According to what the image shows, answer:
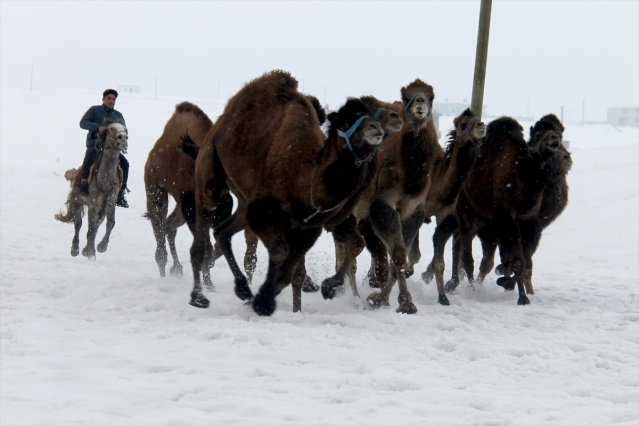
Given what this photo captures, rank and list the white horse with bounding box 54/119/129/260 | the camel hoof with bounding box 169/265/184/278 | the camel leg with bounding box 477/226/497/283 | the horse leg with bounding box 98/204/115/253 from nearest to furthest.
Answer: the camel hoof with bounding box 169/265/184/278 → the camel leg with bounding box 477/226/497/283 → the white horse with bounding box 54/119/129/260 → the horse leg with bounding box 98/204/115/253

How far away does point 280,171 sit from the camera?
751 centimetres

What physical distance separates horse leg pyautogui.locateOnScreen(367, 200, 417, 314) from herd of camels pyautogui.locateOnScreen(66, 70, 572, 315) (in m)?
0.01

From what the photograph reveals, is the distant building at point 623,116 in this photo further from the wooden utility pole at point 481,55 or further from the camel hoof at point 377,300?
the camel hoof at point 377,300

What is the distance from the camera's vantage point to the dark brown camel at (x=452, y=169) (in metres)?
9.70

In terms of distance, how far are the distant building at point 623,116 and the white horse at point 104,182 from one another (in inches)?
5000

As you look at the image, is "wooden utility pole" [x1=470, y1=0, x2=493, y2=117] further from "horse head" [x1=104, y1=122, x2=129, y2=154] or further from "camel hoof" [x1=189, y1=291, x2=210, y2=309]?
"camel hoof" [x1=189, y1=291, x2=210, y2=309]

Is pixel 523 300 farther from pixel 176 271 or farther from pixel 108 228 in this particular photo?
pixel 108 228

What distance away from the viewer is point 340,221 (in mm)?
7543

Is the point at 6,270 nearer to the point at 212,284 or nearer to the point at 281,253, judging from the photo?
the point at 212,284

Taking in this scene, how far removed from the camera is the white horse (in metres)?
12.1

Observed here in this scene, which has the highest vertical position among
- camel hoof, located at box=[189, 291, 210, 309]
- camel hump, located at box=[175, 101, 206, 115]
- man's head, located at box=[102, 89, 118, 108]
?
man's head, located at box=[102, 89, 118, 108]

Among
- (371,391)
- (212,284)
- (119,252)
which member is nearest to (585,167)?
(119,252)

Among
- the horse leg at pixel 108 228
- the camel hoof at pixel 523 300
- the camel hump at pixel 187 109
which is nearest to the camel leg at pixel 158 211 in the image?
the camel hump at pixel 187 109

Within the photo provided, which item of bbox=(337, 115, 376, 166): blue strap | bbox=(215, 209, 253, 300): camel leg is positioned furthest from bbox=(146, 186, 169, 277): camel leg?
bbox=(337, 115, 376, 166): blue strap
